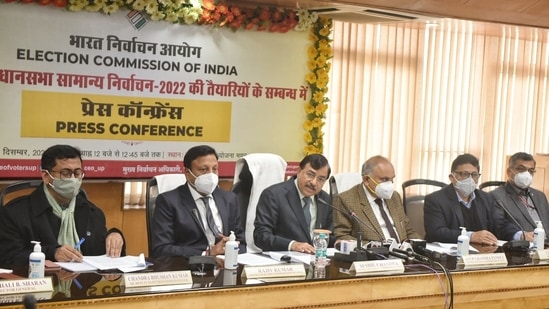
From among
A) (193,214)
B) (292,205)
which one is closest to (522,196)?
(292,205)

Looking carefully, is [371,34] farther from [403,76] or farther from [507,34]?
[507,34]

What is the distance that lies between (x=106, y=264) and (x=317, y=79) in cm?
377

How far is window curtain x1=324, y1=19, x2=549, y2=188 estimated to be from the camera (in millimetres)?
7855

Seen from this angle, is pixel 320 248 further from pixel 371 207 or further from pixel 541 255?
pixel 541 255

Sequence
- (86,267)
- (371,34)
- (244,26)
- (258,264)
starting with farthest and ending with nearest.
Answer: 1. (371,34)
2. (244,26)
3. (258,264)
4. (86,267)

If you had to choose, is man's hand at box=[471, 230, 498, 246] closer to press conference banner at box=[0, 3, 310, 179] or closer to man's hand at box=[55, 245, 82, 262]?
press conference banner at box=[0, 3, 310, 179]

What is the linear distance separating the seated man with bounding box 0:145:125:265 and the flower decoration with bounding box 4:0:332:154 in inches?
86.0

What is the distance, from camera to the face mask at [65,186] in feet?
13.8

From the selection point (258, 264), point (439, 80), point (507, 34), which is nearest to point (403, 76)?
point (439, 80)

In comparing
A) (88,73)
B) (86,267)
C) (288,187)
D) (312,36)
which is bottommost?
(86,267)

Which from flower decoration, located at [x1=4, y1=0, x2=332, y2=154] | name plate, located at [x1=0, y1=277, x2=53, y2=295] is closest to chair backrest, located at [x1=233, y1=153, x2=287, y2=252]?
flower decoration, located at [x1=4, y1=0, x2=332, y2=154]

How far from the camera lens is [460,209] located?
5.66 meters

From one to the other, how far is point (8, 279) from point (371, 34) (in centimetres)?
520

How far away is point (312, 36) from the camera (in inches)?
287
